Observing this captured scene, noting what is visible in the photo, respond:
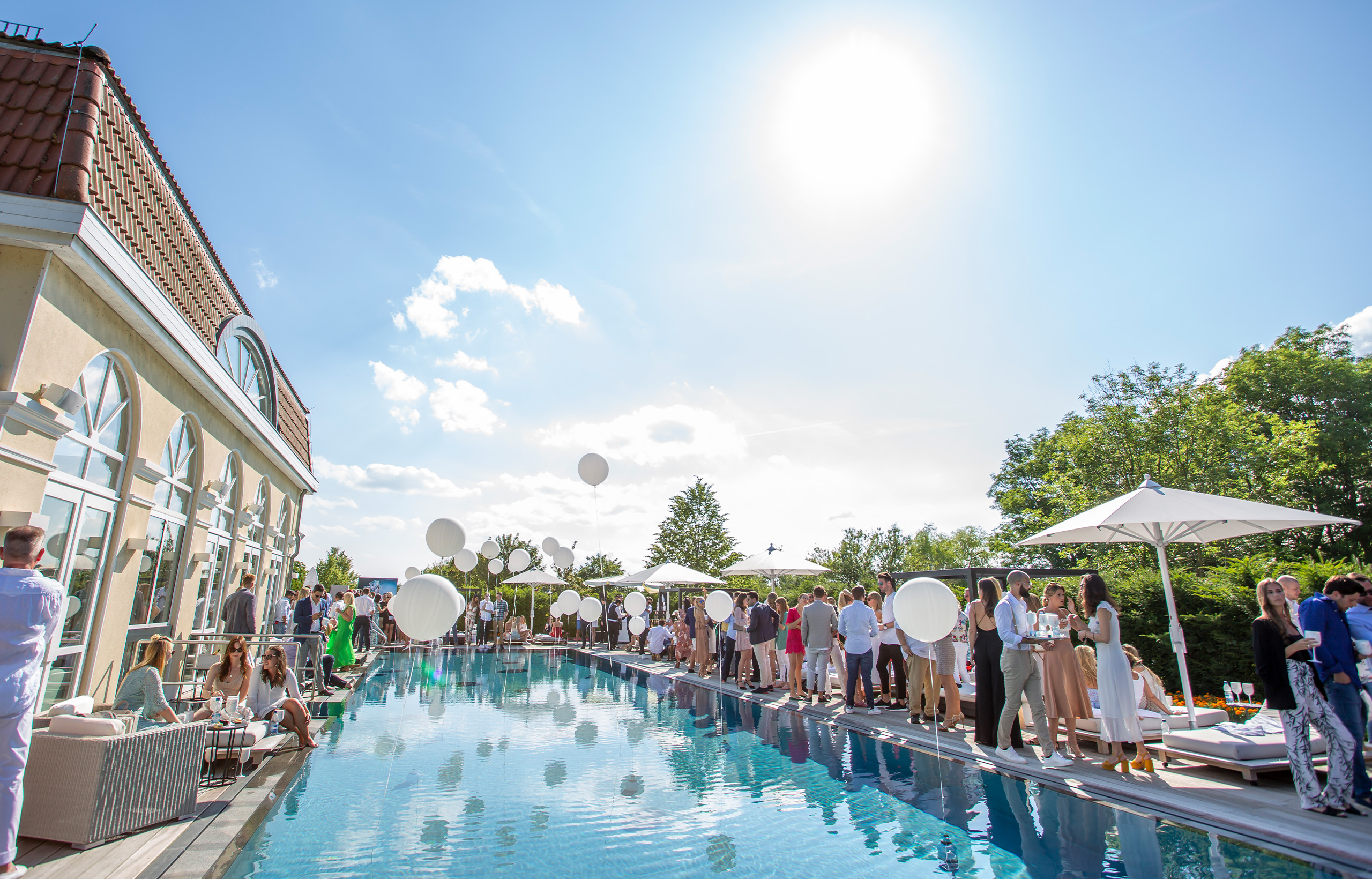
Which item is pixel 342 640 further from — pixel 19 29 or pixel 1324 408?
pixel 1324 408

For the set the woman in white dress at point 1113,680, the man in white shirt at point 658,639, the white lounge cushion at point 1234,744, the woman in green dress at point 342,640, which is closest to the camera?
the white lounge cushion at point 1234,744

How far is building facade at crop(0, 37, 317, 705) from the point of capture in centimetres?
576

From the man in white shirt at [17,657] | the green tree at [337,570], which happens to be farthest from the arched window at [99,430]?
the green tree at [337,570]

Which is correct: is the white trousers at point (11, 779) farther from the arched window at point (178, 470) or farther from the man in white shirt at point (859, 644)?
the man in white shirt at point (859, 644)

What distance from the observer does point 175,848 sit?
401cm

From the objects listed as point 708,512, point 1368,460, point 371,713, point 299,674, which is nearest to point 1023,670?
point 371,713

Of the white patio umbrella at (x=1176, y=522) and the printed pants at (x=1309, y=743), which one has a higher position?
the white patio umbrella at (x=1176, y=522)

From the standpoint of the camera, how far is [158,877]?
3553mm

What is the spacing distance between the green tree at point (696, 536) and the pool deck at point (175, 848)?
40349mm

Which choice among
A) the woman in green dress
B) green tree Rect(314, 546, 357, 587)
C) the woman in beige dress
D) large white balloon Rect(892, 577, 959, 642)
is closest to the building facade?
the woman in green dress

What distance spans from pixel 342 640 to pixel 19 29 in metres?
10.5

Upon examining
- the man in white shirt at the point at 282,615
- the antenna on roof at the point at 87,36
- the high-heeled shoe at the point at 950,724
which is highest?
the antenna on roof at the point at 87,36

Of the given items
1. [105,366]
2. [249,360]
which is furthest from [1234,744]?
[249,360]

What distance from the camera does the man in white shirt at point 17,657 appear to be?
3379 mm
